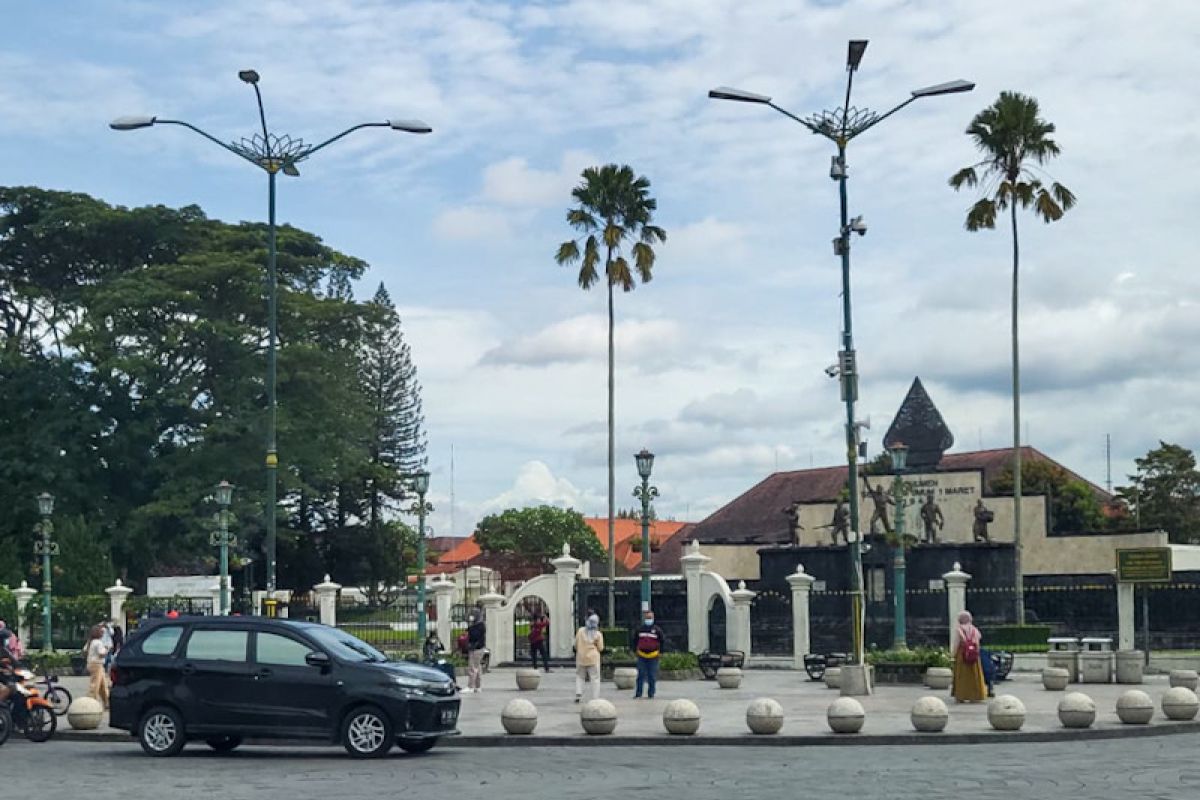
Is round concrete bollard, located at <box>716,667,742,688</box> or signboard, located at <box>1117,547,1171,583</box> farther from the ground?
signboard, located at <box>1117,547,1171,583</box>

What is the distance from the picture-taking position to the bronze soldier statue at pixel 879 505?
5928 cm

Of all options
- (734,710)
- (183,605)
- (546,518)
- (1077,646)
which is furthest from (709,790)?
(546,518)

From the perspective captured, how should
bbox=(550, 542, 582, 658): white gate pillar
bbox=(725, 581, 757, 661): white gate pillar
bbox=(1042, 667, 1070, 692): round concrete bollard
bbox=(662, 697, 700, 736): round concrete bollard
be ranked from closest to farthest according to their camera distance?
1. bbox=(662, 697, 700, 736): round concrete bollard
2. bbox=(1042, 667, 1070, 692): round concrete bollard
3. bbox=(725, 581, 757, 661): white gate pillar
4. bbox=(550, 542, 582, 658): white gate pillar

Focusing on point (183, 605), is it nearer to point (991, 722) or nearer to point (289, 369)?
point (289, 369)

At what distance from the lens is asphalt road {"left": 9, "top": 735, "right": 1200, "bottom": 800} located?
1509 centimetres

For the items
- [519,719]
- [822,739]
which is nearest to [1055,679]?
[822,739]

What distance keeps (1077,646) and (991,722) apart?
1310 cm

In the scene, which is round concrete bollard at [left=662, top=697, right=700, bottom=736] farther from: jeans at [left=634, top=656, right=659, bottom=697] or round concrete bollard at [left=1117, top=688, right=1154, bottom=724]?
jeans at [left=634, top=656, right=659, bottom=697]

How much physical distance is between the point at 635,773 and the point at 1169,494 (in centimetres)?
6333

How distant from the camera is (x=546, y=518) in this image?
4363 inches

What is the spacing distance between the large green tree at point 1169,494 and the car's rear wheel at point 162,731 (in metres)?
60.9

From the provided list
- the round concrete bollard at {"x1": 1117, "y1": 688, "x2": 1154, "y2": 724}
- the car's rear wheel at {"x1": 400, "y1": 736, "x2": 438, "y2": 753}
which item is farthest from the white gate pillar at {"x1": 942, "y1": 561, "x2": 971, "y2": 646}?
the car's rear wheel at {"x1": 400, "y1": 736, "x2": 438, "y2": 753}

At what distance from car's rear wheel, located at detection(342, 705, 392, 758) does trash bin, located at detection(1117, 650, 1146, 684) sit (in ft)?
57.7

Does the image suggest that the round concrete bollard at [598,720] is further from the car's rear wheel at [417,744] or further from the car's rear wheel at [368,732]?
the car's rear wheel at [368,732]
